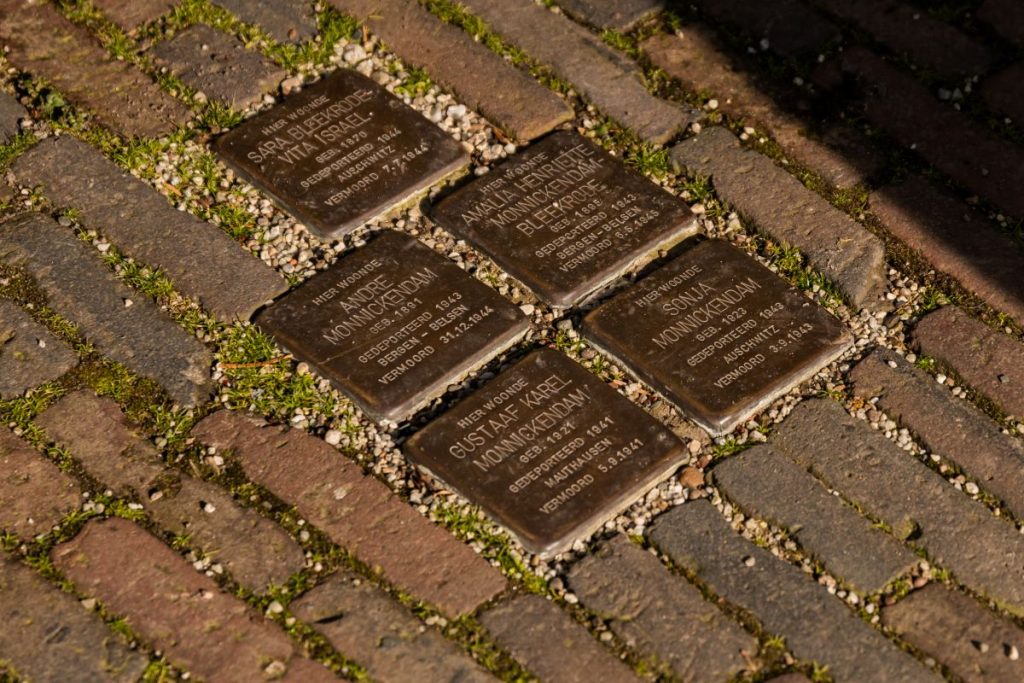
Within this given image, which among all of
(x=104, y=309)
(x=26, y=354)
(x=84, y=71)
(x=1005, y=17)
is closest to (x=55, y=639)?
(x=26, y=354)

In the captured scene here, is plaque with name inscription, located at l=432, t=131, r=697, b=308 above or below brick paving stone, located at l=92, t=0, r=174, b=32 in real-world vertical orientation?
below

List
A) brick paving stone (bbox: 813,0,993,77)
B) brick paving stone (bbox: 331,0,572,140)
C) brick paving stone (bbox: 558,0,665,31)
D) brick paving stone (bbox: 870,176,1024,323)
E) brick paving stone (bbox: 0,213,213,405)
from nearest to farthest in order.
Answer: brick paving stone (bbox: 0,213,213,405) → brick paving stone (bbox: 870,176,1024,323) → brick paving stone (bbox: 331,0,572,140) → brick paving stone (bbox: 813,0,993,77) → brick paving stone (bbox: 558,0,665,31)

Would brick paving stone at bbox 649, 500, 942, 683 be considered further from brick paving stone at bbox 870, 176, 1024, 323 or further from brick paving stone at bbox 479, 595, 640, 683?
brick paving stone at bbox 870, 176, 1024, 323

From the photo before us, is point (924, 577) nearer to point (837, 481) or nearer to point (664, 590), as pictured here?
point (837, 481)

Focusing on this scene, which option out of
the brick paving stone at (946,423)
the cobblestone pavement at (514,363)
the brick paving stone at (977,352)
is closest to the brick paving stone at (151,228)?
the cobblestone pavement at (514,363)

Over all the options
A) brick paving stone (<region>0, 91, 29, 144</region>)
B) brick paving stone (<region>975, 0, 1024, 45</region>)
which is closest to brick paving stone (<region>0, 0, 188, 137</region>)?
brick paving stone (<region>0, 91, 29, 144</region>)
